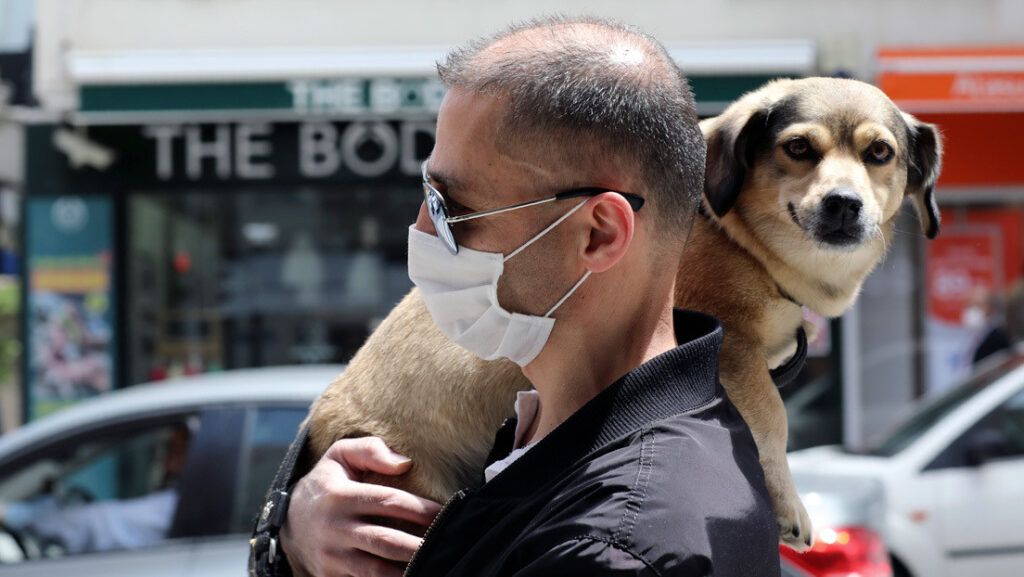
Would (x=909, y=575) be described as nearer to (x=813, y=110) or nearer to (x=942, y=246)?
(x=813, y=110)

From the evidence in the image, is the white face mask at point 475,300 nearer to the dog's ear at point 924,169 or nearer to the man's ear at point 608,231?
the man's ear at point 608,231

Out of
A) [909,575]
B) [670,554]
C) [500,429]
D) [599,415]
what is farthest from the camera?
[909,575]

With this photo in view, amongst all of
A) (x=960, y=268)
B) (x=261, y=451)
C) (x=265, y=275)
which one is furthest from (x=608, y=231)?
(x=960, y=268)

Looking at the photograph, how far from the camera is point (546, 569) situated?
131 centimetres

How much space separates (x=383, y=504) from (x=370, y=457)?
137mm

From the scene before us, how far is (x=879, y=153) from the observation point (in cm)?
204

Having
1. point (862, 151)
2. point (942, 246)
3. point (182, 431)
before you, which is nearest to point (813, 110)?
point (862, 151)

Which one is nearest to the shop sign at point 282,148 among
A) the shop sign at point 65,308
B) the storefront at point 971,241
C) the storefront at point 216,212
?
the storefront at point 216,212

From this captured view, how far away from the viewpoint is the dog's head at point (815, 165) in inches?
79.2

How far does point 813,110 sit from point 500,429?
2.68 ft

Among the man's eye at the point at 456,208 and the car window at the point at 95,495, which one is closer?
the man's eye at the point at 456,208

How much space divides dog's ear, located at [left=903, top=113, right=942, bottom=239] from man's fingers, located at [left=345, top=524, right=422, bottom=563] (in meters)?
1.14

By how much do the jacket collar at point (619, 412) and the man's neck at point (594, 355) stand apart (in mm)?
62

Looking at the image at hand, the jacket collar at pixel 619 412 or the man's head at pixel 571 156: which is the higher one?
the man's head at pixel 571 156
